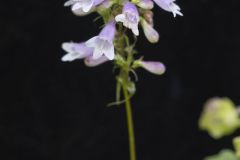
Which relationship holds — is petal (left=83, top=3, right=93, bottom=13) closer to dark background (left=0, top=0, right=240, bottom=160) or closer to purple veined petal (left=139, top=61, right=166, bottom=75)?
purple veined petal (left=139, top=61, right=166, bottom=75)

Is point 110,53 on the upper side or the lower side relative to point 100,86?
lower

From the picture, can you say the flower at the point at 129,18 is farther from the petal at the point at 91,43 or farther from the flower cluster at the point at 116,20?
the petal at the point at 91,43

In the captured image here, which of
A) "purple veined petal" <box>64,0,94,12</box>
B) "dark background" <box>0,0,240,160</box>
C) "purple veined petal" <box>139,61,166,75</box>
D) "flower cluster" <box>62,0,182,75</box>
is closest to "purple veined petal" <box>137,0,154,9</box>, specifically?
"flower cluster" <box>62,0,182,75</box>

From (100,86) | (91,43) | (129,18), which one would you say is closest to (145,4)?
(129,18)

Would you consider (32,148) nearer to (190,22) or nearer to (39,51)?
(39,51)

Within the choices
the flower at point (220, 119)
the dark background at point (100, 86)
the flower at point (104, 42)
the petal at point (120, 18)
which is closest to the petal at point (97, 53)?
the flower at point (104, 42)

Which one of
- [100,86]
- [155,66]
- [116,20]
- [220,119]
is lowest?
[220,119]

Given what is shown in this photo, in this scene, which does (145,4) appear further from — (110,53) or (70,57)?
(70,57)
